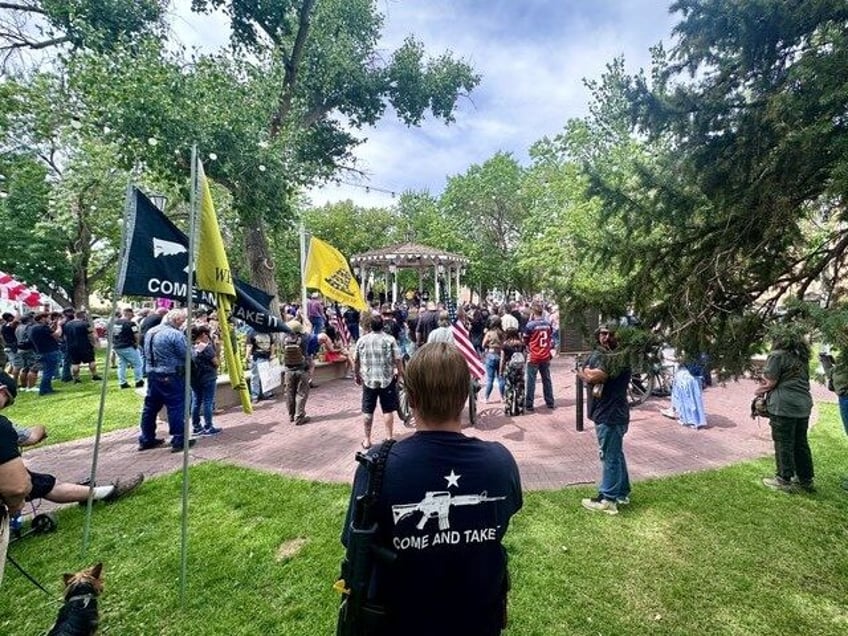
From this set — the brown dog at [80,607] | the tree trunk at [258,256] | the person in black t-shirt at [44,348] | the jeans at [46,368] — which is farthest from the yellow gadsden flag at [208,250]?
the jeans at [46,368]

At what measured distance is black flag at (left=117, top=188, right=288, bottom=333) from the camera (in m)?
3.61

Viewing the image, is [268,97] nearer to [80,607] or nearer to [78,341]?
[78,341]

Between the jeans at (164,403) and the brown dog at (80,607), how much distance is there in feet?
12.4

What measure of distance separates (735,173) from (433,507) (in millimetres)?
3279

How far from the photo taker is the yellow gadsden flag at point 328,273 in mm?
9047

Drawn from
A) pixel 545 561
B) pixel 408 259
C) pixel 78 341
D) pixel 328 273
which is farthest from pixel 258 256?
pixel 545 561

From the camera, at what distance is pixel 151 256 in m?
3.77

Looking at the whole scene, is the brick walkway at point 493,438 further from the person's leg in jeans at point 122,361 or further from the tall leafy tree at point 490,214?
the tall leafy tree at point 490,214

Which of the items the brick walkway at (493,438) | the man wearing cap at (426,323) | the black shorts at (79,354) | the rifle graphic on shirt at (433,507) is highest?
the man wearing cap at (426,323)

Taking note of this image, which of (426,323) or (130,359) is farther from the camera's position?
(426,323)

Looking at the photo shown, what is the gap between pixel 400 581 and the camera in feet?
5.28

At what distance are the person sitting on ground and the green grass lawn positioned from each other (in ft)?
0.69

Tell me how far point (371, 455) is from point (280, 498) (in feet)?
13.5

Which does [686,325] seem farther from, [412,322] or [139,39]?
[139,39]
